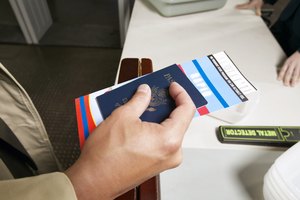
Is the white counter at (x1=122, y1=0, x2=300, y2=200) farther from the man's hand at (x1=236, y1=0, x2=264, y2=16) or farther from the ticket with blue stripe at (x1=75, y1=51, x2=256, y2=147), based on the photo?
the ticket with blue stripe at (x1=75, y1=51, x2=256, y2=147)

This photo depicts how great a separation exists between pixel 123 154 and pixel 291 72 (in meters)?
0.62

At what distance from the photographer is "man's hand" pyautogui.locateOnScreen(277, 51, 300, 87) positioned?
68 cm

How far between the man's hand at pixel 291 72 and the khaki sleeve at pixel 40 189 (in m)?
0.67

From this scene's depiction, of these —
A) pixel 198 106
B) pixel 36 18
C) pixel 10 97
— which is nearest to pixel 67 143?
pixel 10 97

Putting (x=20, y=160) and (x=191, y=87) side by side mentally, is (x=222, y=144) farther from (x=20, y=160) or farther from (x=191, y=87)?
(x=20, y=160)

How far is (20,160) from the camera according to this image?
49cm

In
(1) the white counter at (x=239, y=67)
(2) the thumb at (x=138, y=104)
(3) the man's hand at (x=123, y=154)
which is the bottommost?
(1) the white counter at (x=239, y=67)

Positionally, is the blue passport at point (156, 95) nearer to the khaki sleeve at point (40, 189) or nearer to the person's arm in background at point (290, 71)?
the khaki sleeve at point (40, 189)

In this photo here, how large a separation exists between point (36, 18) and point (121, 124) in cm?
185

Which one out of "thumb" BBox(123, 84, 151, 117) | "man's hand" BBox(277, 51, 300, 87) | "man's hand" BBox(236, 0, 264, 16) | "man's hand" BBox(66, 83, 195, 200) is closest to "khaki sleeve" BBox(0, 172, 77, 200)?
"man's hand" BBox(66, 83, 195, 200)

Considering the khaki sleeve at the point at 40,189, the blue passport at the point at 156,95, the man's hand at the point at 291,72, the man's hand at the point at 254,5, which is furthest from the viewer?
the man's hand at the point at 254,5

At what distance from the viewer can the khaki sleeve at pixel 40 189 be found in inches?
10.7

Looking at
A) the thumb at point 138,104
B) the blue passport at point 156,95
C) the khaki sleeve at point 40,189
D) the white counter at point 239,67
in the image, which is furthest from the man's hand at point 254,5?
the khaki sleeve at point 40,189

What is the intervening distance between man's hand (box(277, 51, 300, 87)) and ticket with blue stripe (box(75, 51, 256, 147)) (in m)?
0.27
